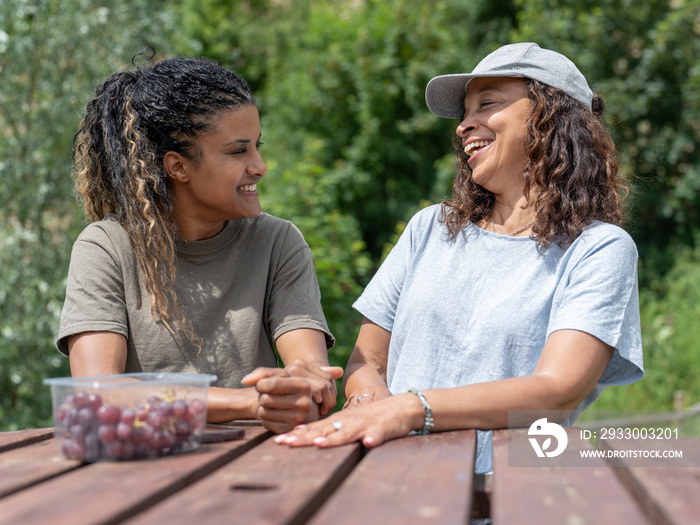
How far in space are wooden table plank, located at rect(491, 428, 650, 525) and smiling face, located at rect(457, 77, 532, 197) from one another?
3.39 feet

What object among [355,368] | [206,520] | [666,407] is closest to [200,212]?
[355,368]

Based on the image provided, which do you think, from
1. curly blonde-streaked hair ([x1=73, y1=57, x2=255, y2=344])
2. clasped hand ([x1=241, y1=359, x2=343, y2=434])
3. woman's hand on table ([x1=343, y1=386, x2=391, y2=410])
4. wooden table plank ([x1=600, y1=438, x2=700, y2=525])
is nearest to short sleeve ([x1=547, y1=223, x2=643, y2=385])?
wooden table plank ([x1=600, y1=438, x2=700, y2=525])

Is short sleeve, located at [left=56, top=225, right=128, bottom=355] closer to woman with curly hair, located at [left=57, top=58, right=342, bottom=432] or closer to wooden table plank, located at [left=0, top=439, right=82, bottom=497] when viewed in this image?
woman with curly hair, located at [left=57, top=58, right=342, bottom=432]

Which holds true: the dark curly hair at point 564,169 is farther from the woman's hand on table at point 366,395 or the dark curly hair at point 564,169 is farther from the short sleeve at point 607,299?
the woman's hand on table at point 366,395

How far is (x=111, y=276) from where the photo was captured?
211 centimetres

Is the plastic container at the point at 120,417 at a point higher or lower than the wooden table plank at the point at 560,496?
higher

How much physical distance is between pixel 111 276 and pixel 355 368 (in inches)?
29.5

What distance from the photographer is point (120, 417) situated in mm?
1335

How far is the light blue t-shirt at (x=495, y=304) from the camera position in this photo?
1.85 meters

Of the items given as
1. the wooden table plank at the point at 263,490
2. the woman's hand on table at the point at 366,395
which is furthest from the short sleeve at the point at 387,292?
the wooden table plank at the point at 263,490

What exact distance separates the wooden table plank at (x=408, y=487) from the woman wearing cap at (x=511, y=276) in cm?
18

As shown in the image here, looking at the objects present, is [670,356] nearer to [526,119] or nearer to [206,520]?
[526,119]

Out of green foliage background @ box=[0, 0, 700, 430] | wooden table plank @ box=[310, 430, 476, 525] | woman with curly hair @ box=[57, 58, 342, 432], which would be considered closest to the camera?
wooden table plank @ box=[310, 430, 476, 525]

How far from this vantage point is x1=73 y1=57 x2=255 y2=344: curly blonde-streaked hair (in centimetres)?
220
